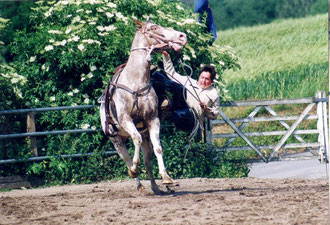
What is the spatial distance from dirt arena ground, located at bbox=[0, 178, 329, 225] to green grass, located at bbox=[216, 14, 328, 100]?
9449 mm

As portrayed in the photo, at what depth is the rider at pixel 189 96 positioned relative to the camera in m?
10.9

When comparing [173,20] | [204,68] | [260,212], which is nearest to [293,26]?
[173,20]

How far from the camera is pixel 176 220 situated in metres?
8.35

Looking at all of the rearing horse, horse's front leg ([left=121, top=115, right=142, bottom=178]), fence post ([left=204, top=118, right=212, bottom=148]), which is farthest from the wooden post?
horse's front leg ([left=121, top=115, right=142, bottom=178])

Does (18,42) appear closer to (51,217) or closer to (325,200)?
(51,217)

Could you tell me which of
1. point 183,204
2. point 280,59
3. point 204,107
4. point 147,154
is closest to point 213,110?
point 204,107

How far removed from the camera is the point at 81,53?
1373cm

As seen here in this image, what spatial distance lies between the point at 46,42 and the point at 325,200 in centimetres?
674

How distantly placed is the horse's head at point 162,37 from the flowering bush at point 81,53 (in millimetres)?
3132

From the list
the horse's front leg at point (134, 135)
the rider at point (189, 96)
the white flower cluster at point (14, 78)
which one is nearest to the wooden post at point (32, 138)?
the white flower cluster at point (14, 78)

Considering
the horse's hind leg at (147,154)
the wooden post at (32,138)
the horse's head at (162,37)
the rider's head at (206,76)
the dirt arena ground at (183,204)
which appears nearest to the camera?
the dirt arena ground at (183,204)

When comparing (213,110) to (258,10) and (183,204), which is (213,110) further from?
(258,10)

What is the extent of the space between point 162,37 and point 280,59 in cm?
1719

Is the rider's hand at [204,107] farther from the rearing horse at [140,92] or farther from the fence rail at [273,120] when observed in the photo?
the fence rail at [273,120]
